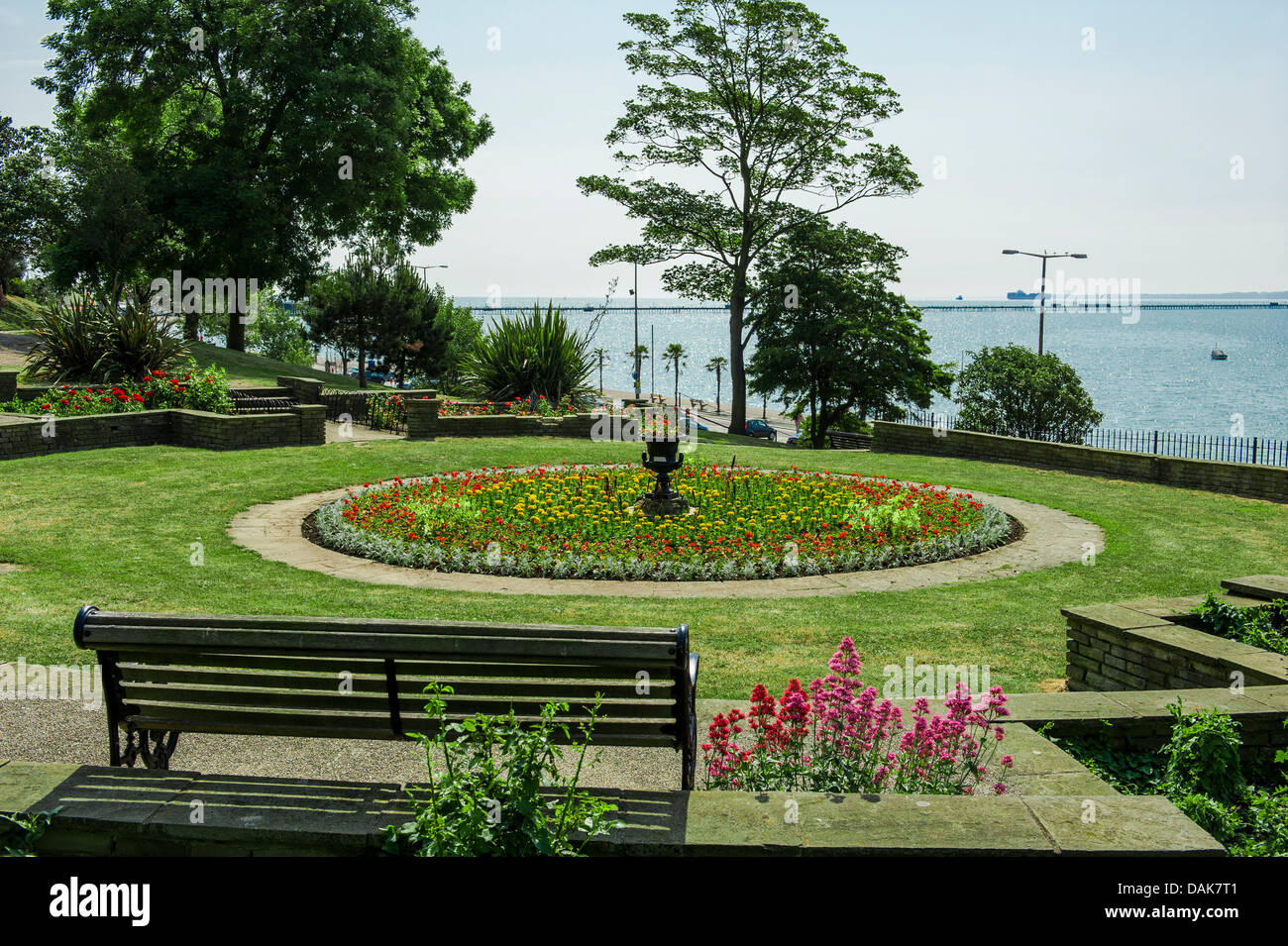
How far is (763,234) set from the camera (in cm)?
4184

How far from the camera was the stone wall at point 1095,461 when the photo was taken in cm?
1554

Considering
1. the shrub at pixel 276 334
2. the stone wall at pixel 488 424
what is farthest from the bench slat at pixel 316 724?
the shrub at pixel 276 334

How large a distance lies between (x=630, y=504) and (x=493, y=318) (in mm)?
13155

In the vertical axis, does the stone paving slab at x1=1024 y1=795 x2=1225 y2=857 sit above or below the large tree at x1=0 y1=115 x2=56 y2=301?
below

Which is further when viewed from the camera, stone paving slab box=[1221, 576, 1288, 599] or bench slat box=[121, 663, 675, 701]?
stone paving slab box=[1221, 576, 1288, 599]

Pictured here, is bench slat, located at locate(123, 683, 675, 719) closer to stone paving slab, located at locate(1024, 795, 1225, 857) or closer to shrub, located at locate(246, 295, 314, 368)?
stone paving slab, located at locate(1024, 795, 1225, 857)

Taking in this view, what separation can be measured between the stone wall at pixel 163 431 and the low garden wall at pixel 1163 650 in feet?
47.8

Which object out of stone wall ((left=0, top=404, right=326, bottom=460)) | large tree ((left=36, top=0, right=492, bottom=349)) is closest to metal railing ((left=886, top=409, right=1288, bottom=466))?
stone wall ((left=0, top=404, right=326, bottom=460))

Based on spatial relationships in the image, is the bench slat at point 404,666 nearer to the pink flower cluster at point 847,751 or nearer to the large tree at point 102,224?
the pink flower cluster at point 847,751

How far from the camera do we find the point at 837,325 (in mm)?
40688

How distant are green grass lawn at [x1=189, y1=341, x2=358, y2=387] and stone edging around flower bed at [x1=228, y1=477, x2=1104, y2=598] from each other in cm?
1710

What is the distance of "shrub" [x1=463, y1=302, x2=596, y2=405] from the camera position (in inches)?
969

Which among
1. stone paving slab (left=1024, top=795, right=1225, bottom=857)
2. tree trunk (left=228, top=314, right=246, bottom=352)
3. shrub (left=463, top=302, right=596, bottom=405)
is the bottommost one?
stone paving slab (left=1024, top=795, right=1225, bottom=857)
